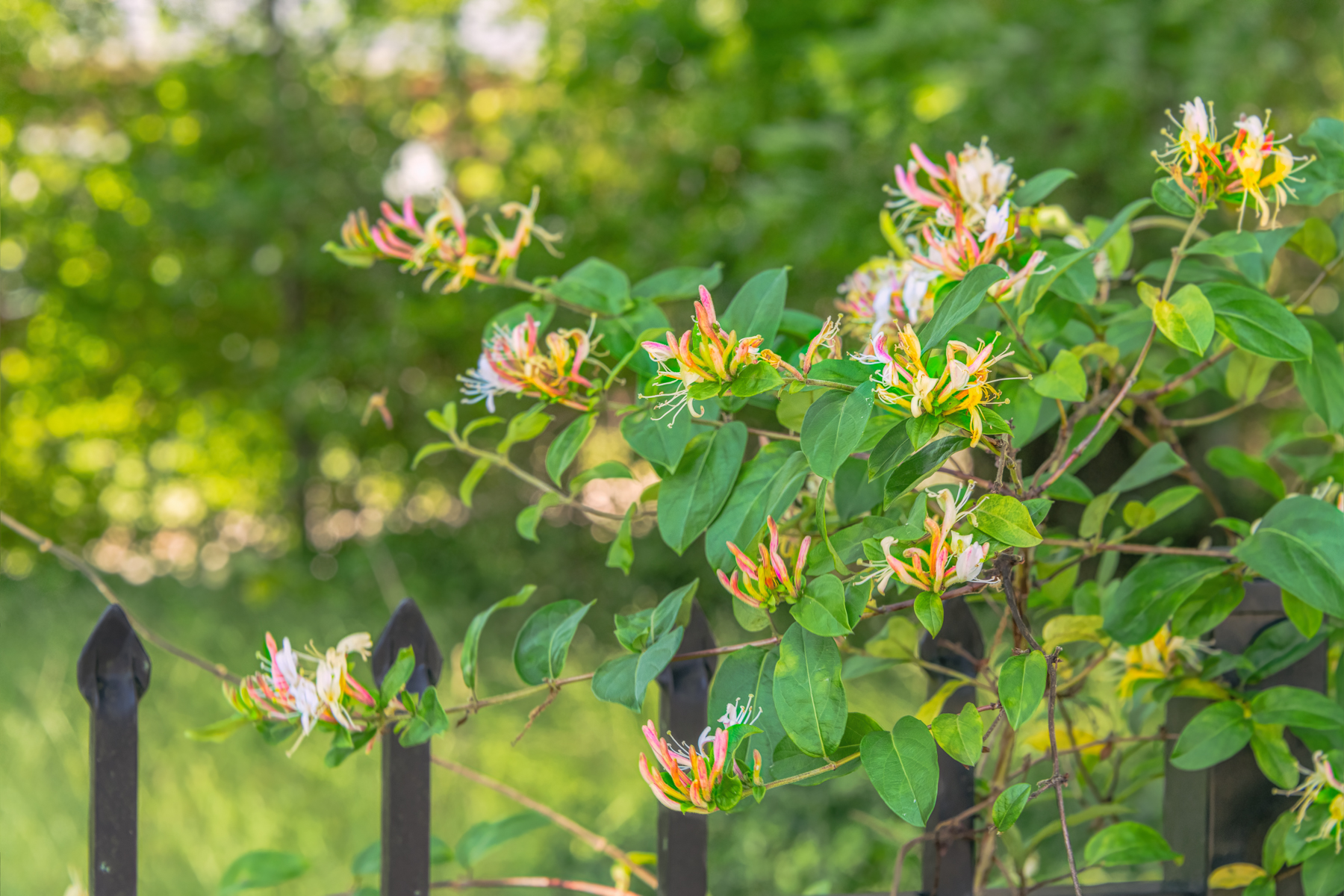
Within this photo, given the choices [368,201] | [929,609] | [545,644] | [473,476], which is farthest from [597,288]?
[368,201]

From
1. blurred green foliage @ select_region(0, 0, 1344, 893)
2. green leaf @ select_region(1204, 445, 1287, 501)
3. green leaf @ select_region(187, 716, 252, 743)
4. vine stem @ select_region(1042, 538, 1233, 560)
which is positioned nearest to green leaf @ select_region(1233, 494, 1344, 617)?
vine stem @ select_region(1042, 538, 1233, 560)

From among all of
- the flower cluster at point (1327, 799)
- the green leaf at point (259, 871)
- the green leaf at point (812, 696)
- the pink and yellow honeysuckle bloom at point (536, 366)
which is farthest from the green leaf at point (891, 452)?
the green leaf at point (259, 871)

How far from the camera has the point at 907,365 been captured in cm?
53

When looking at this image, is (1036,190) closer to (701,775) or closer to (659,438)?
(659,438)

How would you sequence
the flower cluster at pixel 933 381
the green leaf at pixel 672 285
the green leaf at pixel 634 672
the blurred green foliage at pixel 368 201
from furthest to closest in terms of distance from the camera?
the blurred green foliage at pixel 368 201 → the green leaf at pixel 672 285 → the green leaf at pixel 634 672 → the flower cluster at pixel 933 381

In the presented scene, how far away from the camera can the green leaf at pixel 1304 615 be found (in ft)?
2.47

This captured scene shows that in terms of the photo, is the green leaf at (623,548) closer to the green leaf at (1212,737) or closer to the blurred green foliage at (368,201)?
the green leaf at (1212,737)

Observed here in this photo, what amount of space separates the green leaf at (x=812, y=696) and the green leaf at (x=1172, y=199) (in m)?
0.36

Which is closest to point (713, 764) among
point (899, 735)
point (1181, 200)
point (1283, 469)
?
point (899, 735)

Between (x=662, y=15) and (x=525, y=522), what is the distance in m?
3.44

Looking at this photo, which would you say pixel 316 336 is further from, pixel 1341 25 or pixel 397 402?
pixel 1341 25

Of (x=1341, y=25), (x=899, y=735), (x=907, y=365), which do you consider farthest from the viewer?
(x=1341, y=25)

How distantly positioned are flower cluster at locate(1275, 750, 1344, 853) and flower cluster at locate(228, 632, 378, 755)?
2.27ft

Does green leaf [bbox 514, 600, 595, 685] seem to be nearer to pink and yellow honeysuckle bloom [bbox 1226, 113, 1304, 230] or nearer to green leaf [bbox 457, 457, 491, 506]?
green leaf [bbox 457, 457, 491, 506]
